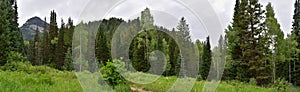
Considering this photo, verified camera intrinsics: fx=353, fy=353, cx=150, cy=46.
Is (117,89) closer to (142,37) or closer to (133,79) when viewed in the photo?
(133,79)

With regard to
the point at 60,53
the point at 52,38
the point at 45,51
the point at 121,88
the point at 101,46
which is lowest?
the point at 121,88

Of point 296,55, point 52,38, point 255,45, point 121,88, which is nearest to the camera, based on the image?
point 121,88

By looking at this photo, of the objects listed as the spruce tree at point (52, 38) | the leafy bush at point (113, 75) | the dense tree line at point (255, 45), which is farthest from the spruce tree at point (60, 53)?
the leafy bush at point (113, 75)

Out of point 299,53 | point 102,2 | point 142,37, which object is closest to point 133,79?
point 102,2

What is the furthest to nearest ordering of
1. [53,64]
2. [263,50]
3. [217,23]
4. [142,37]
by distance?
[53,64] < [142,37] < [263,50] < [217,23]

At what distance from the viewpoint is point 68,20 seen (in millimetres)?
83625

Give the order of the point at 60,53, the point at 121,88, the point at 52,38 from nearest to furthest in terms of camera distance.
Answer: the point at 121,88, the point at 60,53, the point at 52,38

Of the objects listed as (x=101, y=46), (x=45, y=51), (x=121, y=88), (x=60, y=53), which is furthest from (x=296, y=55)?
(x=45, y=51)

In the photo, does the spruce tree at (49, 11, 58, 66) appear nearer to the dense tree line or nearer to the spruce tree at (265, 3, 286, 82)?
the dense tree line

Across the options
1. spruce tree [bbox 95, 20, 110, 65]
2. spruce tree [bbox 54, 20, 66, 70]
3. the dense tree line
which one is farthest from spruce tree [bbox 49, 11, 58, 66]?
the dense tree line

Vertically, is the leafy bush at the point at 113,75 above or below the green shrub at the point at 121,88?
above

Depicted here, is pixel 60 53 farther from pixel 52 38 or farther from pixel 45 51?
pixel 45 51

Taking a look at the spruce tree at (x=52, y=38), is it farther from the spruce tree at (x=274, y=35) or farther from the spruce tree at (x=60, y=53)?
the spruce tree at (x=274, y=35)

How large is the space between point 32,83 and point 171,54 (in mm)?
47048
